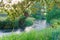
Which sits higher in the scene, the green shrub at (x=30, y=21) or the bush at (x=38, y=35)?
the bush at (x=38, y=35)

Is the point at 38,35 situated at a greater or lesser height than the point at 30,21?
greater

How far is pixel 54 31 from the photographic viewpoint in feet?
9.76

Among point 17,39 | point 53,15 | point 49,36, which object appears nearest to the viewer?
point 17,39

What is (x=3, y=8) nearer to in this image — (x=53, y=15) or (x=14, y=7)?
(x=14, y=7)

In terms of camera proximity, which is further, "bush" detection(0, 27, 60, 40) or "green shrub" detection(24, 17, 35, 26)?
"green shrub" detection(24, 17, 35, 26)

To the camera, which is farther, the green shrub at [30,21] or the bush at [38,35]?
the green shrub at [30,21]

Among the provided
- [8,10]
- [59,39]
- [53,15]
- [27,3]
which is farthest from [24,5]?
[53,15]

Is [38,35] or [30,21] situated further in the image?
[30,21]

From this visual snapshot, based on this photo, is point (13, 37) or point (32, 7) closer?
point (13, 37)

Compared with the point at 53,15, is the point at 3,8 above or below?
above

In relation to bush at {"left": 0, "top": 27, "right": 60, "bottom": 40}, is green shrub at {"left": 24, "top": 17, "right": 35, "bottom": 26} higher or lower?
lower

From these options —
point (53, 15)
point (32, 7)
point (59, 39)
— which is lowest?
point (53, 15)

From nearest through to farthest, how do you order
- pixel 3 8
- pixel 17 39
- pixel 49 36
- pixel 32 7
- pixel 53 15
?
pixel 17 39
pixel 49 36
pixel 3 8
pixel 32 7
pixel 53 15

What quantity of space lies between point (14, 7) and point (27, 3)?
0.26m
